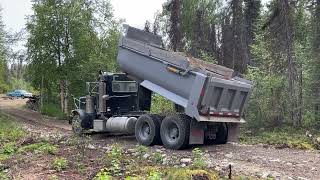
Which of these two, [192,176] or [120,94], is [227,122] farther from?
[192,176]

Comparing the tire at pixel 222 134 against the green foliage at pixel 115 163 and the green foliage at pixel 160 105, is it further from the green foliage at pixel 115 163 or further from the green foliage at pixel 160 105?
the green foliage at pixel 115 163

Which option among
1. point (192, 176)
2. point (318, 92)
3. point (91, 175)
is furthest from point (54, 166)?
point (318, 92)

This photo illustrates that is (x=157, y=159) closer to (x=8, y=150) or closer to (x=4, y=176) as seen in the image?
(x=4, y=176)

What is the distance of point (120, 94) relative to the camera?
1862 centimetres

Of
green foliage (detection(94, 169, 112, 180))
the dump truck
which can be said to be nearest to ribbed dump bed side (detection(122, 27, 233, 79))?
the dump truck

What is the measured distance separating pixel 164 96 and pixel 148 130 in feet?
4.38

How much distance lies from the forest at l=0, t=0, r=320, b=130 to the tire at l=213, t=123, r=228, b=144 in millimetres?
1997

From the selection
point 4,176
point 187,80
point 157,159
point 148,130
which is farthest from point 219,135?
point 4,176

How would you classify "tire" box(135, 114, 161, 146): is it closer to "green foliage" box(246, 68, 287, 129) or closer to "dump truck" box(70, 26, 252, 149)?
"dump truck" box(70, 26, 252, 149)

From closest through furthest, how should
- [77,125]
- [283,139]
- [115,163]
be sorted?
1. [115,163]
2. [283,139]
3. [77,125]

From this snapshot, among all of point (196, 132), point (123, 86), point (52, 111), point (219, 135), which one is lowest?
point (52, 111)

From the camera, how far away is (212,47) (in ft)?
165

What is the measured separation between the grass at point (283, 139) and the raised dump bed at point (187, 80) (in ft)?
7.93

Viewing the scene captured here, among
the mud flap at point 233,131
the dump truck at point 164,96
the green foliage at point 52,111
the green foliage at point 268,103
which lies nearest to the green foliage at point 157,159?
the dump truck at point 164,96
